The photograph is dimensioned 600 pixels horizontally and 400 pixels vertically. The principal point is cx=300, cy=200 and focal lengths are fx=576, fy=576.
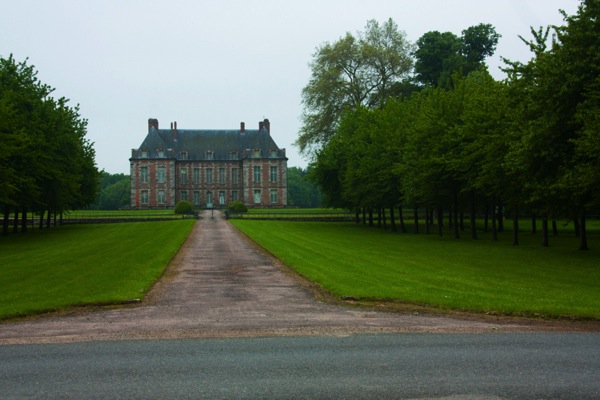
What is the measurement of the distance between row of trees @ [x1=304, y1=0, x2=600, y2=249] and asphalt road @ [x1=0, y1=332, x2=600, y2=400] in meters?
17.0

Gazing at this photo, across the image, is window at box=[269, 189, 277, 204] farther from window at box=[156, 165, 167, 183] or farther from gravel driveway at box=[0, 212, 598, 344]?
gravel driveway at box=[0, 212, 598, 344]

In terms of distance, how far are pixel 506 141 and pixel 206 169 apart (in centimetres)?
9512

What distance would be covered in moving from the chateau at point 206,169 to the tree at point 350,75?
4963 cm

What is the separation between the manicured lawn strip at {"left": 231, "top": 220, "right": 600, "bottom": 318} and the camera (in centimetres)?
1541

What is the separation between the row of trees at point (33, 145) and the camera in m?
39.5

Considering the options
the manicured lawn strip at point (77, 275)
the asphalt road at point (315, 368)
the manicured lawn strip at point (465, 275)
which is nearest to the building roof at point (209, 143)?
the manicured lawn strip at point (77, 275)

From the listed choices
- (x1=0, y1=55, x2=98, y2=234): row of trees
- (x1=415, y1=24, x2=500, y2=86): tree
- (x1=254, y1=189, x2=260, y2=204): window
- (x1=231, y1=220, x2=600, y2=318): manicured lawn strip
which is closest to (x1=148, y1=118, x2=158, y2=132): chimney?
(x1=254, y1=189, x2=260, y2=204): window

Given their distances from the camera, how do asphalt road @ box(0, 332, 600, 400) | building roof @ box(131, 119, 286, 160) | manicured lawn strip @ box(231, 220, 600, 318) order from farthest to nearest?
building roof @ box(131, 119, 286, 160), manicured lawn strip @ box(231, 220, 600, 318), asphalt road @ box(0, 332, 600, 400)

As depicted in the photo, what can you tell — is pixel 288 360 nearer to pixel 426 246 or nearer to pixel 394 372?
pixel 394 372

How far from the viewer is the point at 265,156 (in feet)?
396

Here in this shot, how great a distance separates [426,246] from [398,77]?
3756cm

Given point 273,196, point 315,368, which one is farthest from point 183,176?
point 315,368

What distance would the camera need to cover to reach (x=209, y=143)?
12462 cm

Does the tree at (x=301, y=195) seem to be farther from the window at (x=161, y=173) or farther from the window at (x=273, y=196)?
the window at (x=161, y=173)
